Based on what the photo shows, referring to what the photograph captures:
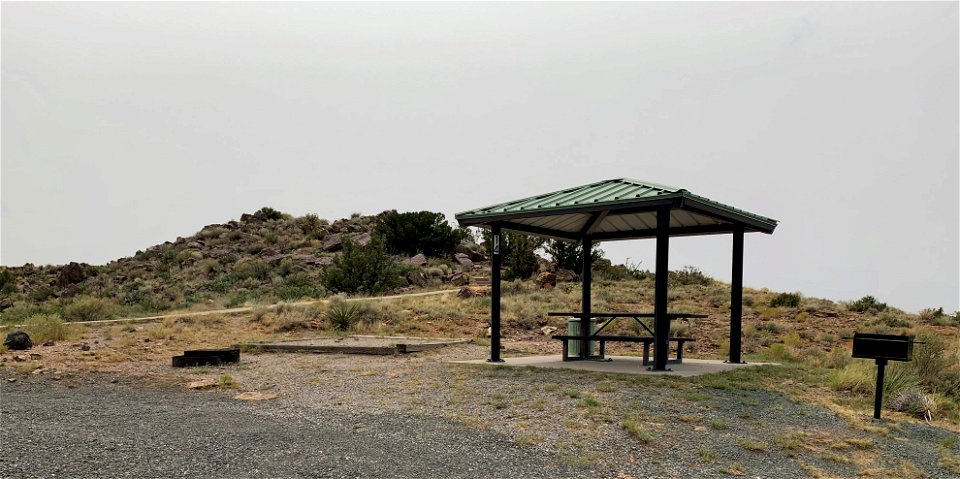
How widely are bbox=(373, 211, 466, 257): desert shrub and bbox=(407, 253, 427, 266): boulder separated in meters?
2.13

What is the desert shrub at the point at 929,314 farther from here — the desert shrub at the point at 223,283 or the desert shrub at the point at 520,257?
the desert shrub at the point at 223,283

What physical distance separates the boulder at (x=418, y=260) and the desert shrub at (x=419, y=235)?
2129 millimetres

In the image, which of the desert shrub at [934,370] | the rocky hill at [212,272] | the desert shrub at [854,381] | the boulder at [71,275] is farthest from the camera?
the boulder at [71,275]

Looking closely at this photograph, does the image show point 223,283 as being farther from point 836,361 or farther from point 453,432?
point 453,432

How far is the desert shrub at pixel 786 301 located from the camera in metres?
23.6

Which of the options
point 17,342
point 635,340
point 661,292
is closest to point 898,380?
point 661,292

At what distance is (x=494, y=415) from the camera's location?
22.8 ft

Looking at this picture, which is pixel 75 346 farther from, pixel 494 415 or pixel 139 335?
pixel 494 415

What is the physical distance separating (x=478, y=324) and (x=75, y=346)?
9668mm

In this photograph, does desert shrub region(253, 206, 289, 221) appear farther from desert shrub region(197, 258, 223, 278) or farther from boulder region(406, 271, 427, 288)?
boulder region(406, 271, 427, 288)

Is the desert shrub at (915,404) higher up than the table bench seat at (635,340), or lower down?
lower down

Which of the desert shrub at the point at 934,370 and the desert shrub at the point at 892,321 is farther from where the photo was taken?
the desert shrub at the point at 892,321

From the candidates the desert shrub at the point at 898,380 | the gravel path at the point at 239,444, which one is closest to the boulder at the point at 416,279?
the desert shrub at the point at 898,380

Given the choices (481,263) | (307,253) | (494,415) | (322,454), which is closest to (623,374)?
(494,415)
